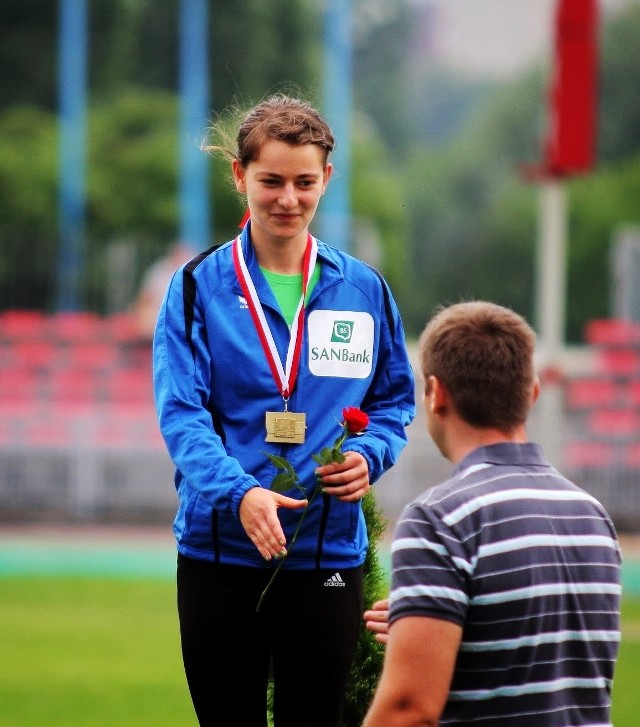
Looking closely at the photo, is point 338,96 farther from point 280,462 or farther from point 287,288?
point 280,462

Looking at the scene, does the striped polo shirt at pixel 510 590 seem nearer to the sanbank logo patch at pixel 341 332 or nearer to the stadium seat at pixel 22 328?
the sanbank logo patch at pixel 341 332

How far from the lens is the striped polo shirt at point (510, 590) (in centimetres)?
229

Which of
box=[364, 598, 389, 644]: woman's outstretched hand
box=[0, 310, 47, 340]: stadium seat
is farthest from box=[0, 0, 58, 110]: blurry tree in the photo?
box=[364, 598, 389, 644]: woman's outstretched hand

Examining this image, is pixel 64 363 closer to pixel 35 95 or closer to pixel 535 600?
pixel 535 600

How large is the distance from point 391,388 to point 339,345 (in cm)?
22

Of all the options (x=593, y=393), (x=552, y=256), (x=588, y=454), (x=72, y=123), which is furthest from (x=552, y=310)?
(x=72, y=123)

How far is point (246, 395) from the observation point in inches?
123

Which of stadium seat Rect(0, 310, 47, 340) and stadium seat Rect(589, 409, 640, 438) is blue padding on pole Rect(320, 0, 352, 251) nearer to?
stadium seat Rect(0, 310, 47, 340)

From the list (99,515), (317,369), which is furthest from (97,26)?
(317,369)

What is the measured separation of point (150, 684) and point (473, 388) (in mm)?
4992

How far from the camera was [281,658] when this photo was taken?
123 inches

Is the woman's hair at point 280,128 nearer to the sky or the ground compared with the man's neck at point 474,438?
nearer to the sky

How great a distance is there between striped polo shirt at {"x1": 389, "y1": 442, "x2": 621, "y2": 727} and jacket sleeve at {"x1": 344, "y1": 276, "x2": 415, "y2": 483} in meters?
0.88

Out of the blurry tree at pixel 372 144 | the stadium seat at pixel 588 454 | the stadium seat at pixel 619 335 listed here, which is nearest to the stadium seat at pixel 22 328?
the blurry tree at pixel 372 144
